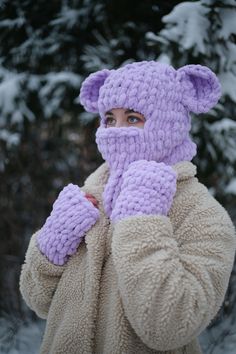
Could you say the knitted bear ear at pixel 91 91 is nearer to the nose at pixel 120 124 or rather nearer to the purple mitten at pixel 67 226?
the nose at pixel 120 124

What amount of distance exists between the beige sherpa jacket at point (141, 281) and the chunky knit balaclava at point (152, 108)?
0.11 m

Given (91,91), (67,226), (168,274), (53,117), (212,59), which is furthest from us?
(53,117)

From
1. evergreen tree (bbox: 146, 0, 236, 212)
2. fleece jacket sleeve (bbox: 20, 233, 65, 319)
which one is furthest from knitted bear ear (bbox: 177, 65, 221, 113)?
evergreen tree (bbox: 146, 0, 236, 212)

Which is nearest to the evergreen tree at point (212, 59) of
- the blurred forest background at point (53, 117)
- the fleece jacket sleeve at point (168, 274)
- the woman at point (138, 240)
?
the blurred forest background at point (53, 117)

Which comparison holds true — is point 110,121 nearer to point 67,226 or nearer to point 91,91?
point 91,91

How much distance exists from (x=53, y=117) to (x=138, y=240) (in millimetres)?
2963

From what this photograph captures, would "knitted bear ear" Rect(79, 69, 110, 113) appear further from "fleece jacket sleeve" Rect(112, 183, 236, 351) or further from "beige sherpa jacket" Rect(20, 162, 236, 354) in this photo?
"fleece jacket sleeve" Rect(112, 183, 236, 351)

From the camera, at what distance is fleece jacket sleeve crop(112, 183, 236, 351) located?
131 cm

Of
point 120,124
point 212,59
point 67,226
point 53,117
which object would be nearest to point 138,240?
point 67,226

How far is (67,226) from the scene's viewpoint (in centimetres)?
156

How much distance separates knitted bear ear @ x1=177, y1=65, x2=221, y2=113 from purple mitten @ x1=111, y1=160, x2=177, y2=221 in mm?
316

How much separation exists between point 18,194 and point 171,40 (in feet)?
6.79

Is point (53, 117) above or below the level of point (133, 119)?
below

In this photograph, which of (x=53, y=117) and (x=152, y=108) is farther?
(x=53, y=117)
